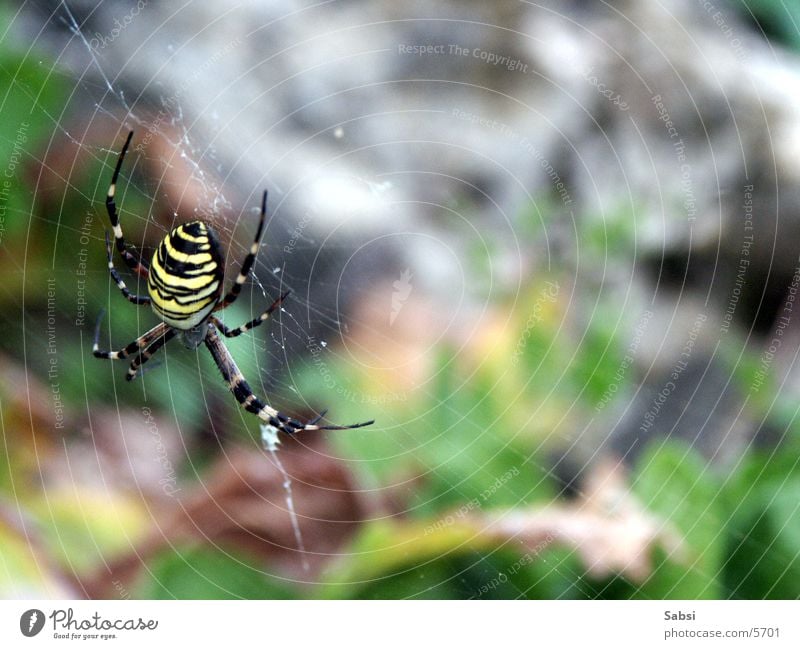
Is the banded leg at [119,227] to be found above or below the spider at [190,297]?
above

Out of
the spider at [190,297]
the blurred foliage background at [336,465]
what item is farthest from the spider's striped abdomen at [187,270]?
the blurred foliage background at [336,465]

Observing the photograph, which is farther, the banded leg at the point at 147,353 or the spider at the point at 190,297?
the banded leg at the point at 147,353

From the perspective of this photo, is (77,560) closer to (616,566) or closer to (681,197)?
(616,566)

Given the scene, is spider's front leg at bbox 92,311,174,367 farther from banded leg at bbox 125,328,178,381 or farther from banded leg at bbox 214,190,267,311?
banded leg at bbox 214,190,267,311

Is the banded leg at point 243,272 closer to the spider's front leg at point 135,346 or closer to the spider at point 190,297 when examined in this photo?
the spider at point 190,297

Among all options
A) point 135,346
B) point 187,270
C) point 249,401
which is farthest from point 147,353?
point 187,270

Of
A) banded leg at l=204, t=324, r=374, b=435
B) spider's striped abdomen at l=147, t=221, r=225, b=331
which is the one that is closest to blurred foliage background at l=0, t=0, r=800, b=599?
banded leg at l=204, t=324, r=374, b=435
